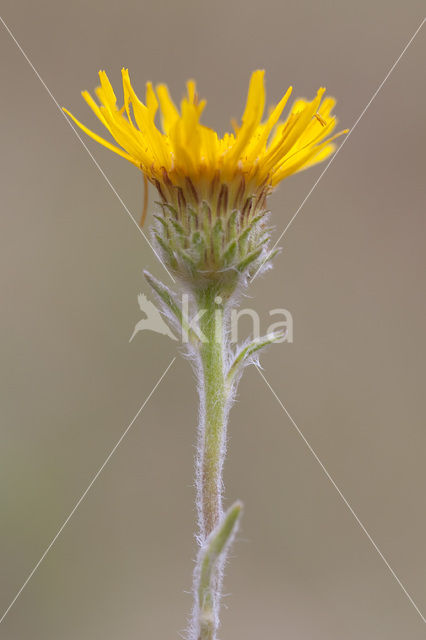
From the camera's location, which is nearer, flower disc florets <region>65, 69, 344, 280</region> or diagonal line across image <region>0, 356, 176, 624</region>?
flower disc florets <region>65, 69, 344, 280</region>

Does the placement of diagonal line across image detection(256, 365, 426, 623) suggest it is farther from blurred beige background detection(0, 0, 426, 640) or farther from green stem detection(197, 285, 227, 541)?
green stem detection(197, 285, 227, 541)

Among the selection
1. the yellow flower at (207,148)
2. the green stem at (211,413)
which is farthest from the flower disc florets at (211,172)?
the green stem at (211,413)

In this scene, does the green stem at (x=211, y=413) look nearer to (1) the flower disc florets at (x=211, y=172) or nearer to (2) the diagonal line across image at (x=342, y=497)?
(1) the flower disc florets at (x=211, y=172)

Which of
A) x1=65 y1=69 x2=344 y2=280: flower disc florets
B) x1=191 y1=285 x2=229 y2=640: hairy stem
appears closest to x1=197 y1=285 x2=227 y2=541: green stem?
x1=191 y1=285 x2=229 y2=640: hairy stem

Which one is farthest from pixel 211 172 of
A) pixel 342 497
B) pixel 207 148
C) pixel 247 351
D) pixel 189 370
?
pixel 342 497

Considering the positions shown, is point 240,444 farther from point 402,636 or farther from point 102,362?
point 402,636

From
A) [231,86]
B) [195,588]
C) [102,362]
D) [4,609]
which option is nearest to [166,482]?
[102,362]

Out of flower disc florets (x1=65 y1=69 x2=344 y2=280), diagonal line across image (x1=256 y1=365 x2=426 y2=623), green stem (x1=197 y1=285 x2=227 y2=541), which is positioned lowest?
diagonal line across image (x1=256 y1=365 x2=426 y2=623)
